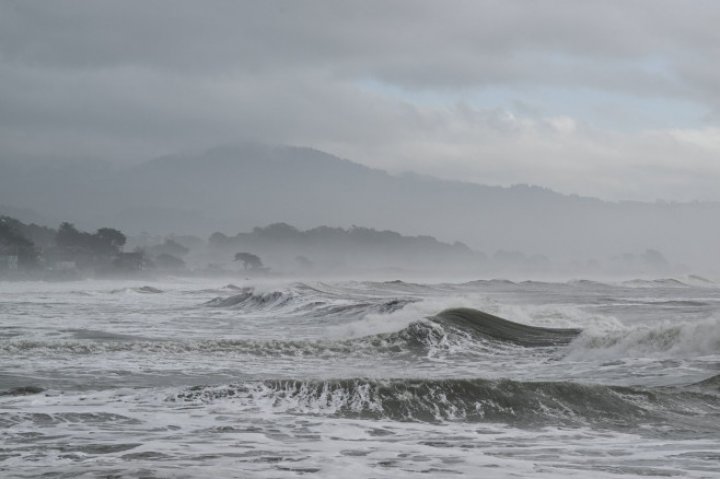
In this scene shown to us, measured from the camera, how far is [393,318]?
24.8 metres

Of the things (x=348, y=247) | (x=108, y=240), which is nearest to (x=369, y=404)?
(x=108, y=240)

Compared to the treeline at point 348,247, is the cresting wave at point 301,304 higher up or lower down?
lower down

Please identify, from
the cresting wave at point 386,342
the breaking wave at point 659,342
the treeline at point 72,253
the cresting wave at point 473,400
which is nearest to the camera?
the cresting wave at point 473,400

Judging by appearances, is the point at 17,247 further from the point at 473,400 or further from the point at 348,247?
the point at 348,247

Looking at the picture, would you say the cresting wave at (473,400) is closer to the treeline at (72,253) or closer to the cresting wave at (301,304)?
the cresting wave at (301,304)

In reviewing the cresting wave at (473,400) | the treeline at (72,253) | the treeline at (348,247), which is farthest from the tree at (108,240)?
the cresting wave at (473,400)

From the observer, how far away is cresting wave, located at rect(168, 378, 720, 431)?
34.1ft

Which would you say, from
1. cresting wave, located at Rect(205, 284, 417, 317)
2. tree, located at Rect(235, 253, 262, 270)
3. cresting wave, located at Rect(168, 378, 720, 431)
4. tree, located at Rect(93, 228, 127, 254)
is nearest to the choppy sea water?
cresting wave, located at Rect(168, 378, 720, 431)

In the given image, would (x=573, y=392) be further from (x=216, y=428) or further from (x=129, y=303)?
(x=129, y=303)

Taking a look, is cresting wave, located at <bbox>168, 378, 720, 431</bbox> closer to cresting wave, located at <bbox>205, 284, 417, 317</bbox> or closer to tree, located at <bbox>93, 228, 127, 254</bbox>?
cresting wave, located at <bbox>205, 284, 417, 317</bbox>

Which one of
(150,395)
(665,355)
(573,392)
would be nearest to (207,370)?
(150,395)

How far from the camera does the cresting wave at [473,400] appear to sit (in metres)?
10.4

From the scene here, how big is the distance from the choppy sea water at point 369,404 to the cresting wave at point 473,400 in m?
0.03

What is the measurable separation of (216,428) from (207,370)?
16.8ft
